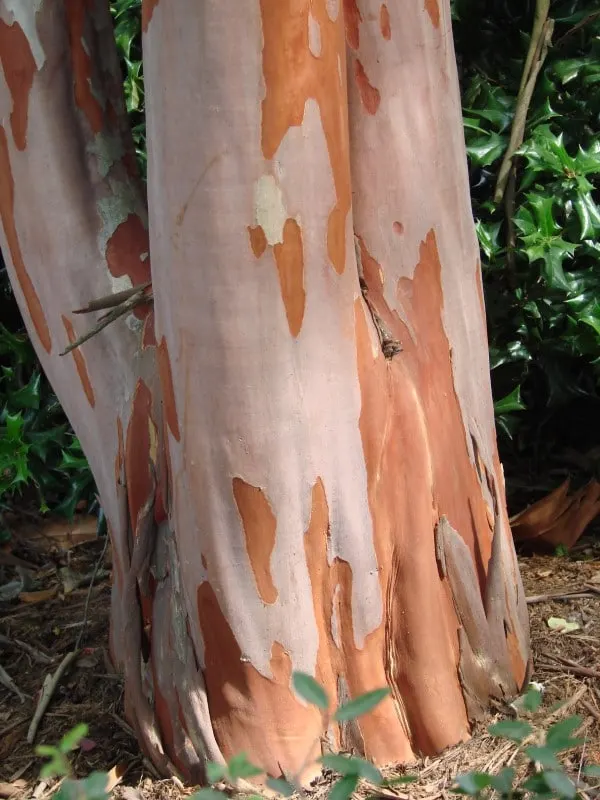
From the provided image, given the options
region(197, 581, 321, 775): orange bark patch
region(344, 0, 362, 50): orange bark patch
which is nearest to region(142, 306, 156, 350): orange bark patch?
region(197, 581, 321, 775): orange bark patch

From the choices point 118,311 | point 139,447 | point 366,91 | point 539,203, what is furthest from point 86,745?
point 539,203

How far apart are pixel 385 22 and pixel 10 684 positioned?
178 cm

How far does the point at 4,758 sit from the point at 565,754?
1.20 meters

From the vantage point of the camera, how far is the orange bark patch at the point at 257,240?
1554mm

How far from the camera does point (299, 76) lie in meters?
1.52

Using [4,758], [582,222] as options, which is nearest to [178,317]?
[4,758]

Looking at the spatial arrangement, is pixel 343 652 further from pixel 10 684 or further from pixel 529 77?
pixel 529 77

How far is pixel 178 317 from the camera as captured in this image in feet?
5.33

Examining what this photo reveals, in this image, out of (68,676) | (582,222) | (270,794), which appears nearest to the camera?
(270,794)

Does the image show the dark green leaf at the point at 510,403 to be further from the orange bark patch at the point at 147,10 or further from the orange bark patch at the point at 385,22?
the orange bark patch at the point at 147,10

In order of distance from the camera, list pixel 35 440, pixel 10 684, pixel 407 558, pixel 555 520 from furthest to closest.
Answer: pixel 35 440 < pixel 555 520 < pixel 10 684 < pixel 407 558

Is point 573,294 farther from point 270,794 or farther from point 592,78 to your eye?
point 270,794

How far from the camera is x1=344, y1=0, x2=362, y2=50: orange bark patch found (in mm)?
1670

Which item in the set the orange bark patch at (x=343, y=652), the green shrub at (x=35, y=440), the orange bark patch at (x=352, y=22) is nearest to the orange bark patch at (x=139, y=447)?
the orange bark patch at (x=343, y=652)
